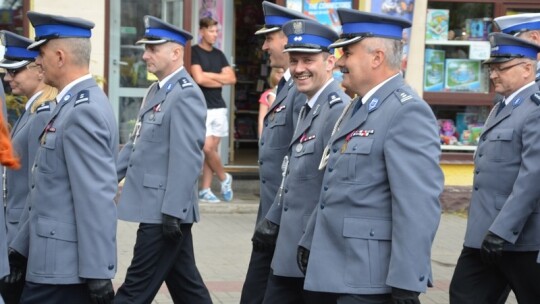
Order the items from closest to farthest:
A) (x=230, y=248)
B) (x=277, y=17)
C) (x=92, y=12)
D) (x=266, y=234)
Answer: (x=266, y=234) → (x=277, y=17) → (x=230, y=248) → (x=92, y=12)

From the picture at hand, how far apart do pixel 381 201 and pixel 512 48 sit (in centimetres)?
210

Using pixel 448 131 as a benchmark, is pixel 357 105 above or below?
above

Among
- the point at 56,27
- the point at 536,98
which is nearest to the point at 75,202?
the point at 56,27

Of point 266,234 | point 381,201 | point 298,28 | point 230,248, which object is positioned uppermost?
point 298,28

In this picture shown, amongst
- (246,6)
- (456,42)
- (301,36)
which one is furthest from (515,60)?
(246,6)

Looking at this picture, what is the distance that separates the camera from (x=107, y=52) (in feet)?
39.2

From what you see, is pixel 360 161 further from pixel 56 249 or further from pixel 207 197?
pixel 207 197

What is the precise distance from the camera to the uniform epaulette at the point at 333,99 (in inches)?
220

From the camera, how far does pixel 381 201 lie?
4.77 meters

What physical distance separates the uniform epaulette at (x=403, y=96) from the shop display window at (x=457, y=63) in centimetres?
782

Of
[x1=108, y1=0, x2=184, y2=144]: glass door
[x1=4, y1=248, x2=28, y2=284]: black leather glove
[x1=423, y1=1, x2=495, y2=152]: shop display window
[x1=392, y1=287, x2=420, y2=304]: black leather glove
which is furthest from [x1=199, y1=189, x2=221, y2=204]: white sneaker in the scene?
[x1=392, y1=287, x2=420, y2=304]: black leather glove

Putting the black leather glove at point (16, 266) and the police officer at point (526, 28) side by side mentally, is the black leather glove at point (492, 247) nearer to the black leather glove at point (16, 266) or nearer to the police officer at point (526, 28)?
the police officer at point (526, 28)

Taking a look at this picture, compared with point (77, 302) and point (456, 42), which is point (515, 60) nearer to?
point (77, 302)

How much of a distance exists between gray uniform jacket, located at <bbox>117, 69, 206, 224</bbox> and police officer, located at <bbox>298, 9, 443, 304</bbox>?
172cm
